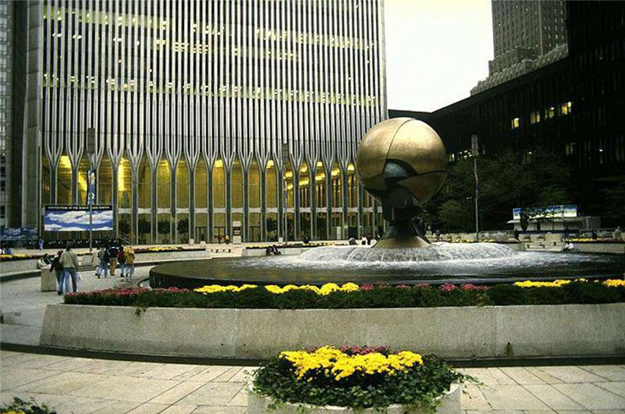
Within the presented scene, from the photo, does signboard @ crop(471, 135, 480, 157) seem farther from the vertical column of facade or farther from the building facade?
the vertical column of facade

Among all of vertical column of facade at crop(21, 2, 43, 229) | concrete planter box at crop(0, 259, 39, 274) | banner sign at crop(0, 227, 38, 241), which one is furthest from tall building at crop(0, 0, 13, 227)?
concrete planter box at crop(0, 259, 39, 274)

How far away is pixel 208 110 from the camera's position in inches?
2817

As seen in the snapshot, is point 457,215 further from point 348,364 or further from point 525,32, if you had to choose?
point 525,32

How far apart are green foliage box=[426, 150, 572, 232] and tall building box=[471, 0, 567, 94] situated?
9474cm

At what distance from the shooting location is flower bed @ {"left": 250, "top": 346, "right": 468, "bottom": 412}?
446 cm

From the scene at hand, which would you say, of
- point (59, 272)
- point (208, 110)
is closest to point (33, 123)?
point (208, 110)

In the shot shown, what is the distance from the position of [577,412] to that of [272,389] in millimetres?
3538

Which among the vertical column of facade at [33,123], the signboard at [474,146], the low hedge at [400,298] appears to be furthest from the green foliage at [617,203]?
the vertical column of facade at [33,123]

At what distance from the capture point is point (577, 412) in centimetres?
586

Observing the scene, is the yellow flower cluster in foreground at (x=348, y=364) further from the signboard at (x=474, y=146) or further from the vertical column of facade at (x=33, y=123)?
the vertical column of facade at (x=33, y=123)

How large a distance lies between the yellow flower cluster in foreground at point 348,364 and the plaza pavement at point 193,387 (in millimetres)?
1375

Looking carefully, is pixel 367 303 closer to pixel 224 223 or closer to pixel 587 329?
pixel 587 329

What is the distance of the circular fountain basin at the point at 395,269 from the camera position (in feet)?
41.0

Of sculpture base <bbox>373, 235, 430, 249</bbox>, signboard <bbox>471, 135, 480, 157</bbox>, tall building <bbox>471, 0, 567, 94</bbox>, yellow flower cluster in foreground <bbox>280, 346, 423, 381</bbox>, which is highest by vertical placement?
tall building <bbox>471, 0, 567, 94</bbox>
